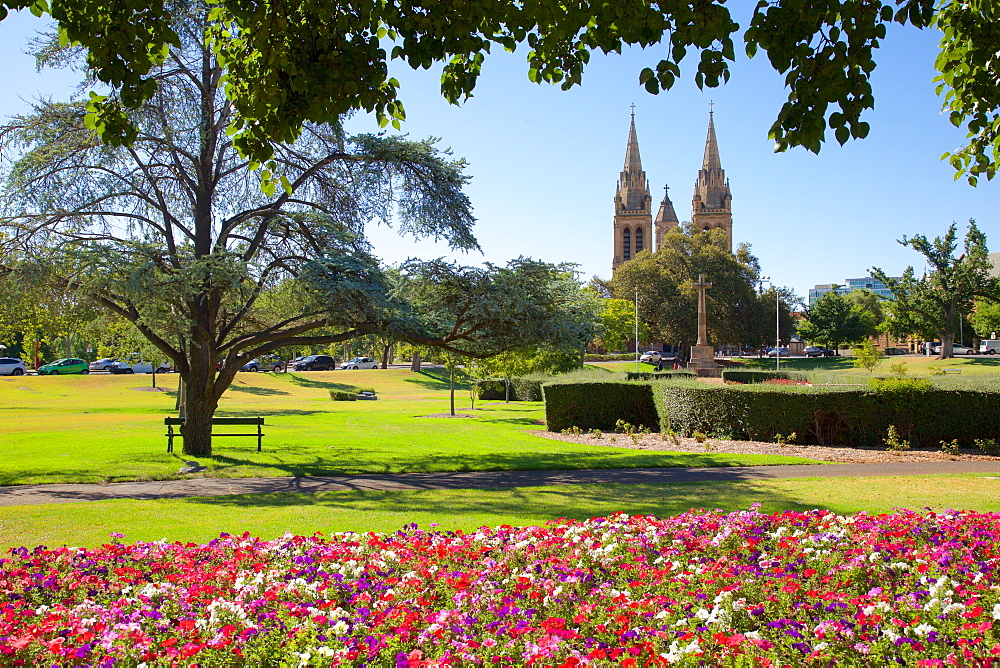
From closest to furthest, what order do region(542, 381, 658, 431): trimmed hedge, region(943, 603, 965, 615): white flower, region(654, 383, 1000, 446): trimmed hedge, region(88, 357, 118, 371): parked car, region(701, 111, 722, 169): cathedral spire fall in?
region(943, 603, 965, 615): white flower, region(654, 383, 1000, 446): trimmed hedge, region(542, 381, 658, 431): trimmed hedge, region(88, 357, 118, 371): parked car, region(701, 111, 722, 169): cathedral spire

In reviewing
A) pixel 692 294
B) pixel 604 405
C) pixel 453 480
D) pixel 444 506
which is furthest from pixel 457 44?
pixel 692 294

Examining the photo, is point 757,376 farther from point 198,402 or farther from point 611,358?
point 611,358

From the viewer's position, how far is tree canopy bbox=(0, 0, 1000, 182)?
497 centimetres

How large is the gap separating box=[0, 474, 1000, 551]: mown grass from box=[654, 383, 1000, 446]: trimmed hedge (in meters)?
4.57

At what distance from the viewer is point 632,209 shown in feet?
368

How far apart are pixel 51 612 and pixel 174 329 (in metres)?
10.9

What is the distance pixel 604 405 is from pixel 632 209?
9485cm

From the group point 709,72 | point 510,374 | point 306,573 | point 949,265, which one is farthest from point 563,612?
point 949,265

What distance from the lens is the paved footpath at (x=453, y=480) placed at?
10.9m

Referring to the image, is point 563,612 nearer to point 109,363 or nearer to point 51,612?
point 51,612

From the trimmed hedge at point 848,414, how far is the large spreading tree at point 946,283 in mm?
43150

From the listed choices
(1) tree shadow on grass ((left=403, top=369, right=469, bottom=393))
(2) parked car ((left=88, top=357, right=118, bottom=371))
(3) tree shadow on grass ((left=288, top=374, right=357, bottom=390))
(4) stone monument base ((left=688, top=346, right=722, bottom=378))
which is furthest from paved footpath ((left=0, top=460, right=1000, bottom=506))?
(2) parked car ((left=88, top=357, right=118, bottom=371))

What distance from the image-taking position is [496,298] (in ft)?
46.4

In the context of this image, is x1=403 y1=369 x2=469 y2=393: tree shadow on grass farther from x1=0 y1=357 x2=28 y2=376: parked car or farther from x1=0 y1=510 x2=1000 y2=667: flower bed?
x1=0 y1=510 x2=1000 y2=667: flower bed
